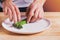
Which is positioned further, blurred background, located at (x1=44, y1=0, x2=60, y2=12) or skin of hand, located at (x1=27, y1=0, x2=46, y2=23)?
blurred background, located at (x1=44, y1=0, x2=60, y2=12)

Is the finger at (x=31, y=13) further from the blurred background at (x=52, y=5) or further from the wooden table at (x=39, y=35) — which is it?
the blurred background at (x=52, y=5)

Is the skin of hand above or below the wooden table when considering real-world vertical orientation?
above

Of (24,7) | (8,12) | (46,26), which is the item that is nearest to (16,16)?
(8,12)

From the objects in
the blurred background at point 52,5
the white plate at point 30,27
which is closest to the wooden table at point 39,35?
the white plate at point 30,27

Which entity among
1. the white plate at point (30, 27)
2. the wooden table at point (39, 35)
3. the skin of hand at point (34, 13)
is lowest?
the wooden table at point (39, 35)

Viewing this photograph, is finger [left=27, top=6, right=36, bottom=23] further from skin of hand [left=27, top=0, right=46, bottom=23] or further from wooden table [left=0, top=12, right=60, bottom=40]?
wooden table [left=0, top=12, right=60, bottom=40]

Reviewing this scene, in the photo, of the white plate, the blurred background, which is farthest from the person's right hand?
the blurred background

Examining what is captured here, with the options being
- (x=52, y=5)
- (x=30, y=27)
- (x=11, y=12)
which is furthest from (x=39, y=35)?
(x=52, y=5)

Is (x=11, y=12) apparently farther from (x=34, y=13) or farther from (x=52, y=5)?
(x=52, y=5)

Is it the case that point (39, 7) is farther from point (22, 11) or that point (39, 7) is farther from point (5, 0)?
point (22, 11)

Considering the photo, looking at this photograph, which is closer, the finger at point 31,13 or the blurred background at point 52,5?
the finger at point 31,13

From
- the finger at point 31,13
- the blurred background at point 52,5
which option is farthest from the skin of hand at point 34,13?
the blurred background at point 52,5

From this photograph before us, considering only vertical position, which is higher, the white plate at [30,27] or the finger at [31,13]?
the finger at [31,13]

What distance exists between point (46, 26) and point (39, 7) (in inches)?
4.3
